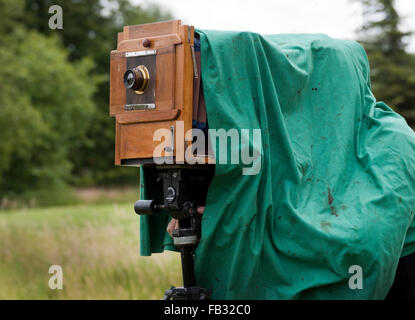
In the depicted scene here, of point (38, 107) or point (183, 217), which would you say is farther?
point (38, 107)

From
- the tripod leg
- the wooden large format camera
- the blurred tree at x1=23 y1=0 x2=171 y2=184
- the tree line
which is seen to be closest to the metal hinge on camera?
the wooden large format camera

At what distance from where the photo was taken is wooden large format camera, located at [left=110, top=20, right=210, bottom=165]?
3.35 metres

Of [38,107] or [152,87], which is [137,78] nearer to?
[152,87]

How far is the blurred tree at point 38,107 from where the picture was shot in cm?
2407

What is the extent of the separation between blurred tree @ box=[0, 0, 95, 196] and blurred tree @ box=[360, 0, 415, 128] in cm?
1303

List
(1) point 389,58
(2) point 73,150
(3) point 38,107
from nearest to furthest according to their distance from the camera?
(1) point 389,58 < (3) point 38,107 < (2) point 73,150

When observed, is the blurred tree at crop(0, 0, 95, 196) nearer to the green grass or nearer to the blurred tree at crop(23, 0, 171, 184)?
the blurred tree at crop(23, 0, 171, 184)

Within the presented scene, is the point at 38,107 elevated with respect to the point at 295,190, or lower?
elevated

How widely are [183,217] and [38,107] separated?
24069 millimetres

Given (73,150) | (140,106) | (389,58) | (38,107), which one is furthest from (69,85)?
(140,106)

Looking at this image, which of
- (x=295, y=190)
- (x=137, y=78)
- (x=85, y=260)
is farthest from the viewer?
(x=85, y=260)

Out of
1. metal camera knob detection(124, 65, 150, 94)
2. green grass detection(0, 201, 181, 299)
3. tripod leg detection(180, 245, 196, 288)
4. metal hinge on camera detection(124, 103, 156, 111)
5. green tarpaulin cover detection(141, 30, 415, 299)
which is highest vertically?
metal camera knob detection(124, 65, 150, 94)

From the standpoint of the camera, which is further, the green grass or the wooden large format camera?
the green grass

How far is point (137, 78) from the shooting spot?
3406 mm
